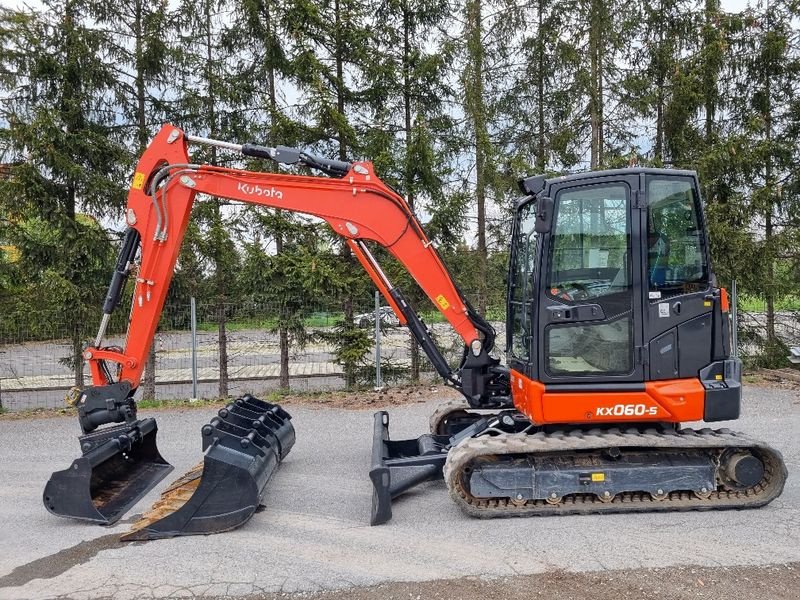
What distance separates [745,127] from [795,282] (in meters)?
3.41

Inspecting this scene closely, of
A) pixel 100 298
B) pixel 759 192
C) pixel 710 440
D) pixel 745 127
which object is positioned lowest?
pixel 710 440

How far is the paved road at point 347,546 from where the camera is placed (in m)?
3.86

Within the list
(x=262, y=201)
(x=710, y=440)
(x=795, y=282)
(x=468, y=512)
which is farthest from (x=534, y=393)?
(x=795, y=282)

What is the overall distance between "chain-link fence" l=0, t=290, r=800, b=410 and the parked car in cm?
2

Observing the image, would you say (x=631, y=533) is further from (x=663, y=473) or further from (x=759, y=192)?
(x=759, y=192)

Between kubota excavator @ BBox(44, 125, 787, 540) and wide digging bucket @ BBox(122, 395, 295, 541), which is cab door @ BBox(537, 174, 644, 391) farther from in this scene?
wide digging bucket @ BBox(122, 395, 295, 541)

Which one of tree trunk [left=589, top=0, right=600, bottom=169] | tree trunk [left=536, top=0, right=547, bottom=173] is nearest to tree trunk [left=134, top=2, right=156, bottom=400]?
tree trunk [left=536, top=0, right=547, bottom=173]

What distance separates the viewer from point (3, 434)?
847 cm

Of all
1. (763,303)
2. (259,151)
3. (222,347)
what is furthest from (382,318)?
(763,303)

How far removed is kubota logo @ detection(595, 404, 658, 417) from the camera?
4895 mm

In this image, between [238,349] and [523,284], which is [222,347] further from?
[523,284]

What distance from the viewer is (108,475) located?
5.48m

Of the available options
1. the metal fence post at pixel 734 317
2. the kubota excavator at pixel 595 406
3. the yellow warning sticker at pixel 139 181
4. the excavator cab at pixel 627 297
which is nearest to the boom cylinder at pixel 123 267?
the yellow warning sticker at pixel 139 181

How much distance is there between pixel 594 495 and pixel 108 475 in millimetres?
4206
